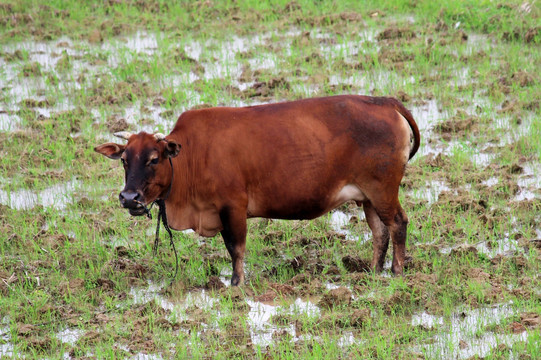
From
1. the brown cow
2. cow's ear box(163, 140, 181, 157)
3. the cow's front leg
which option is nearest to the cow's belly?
the brown cow

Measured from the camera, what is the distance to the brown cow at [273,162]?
717 centimetres

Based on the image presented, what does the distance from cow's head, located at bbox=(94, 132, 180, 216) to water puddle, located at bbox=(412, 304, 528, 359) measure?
2.13 meters

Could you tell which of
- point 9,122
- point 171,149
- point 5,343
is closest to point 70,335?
point 5,343

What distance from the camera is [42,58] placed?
12.0 m

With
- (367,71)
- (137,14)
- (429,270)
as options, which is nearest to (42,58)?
(137,14)

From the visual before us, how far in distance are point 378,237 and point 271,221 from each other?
1298 millimetres

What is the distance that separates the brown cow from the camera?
717 cm

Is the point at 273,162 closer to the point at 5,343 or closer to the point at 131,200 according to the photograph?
the point at 131,200

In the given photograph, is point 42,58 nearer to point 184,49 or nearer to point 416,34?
point 184,49

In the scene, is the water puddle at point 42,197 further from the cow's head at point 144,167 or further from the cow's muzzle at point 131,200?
the cow's muzzle at point 131,200

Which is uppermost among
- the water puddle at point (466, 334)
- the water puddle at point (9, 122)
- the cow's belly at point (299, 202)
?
the cow's belly at point (299, 202)

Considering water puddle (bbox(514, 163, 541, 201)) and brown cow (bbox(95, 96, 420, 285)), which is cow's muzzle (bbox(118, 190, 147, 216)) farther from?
water puddle (bbox(514, 163, 541, 201))

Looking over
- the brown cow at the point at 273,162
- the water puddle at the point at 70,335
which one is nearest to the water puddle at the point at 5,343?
the water puddle at the point at 70,335

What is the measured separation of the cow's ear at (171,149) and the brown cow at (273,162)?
0.05 feet
